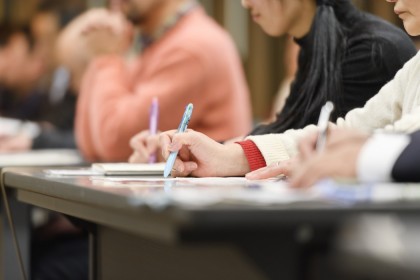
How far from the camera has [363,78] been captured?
5.98 ft

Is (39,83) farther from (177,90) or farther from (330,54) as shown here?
(330,54)

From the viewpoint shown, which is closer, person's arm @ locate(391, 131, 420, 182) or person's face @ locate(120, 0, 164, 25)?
person's arm @ locate(391, 131, 420, 182)

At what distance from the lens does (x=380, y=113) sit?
160 cm

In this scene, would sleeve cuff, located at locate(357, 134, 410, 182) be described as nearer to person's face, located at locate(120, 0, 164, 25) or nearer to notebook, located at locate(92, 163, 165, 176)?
notebook, located at locate(92, 163, 165, 176)

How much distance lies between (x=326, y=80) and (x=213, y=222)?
1.05 meters

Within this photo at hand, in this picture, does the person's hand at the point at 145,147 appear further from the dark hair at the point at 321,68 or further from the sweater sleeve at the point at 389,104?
the sweater sleeve at the point at 389,104

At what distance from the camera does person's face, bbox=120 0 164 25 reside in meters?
3.10

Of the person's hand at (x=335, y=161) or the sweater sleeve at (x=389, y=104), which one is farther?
the sweater sleeve at (x=389, y=104)

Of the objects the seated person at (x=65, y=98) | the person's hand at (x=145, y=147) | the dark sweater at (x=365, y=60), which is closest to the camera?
the dark sweater at (x=365, y=60)

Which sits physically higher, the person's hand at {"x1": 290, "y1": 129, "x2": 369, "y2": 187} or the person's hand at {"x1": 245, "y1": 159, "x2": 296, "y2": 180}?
the person's hand at {"x1": 290, "y1": 129, "x2": 369, "y2": 187}

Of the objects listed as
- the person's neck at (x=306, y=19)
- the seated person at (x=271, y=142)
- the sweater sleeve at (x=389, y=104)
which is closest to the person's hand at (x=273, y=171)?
the seated person at (x=271, y=142)

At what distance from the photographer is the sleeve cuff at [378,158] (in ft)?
3.50

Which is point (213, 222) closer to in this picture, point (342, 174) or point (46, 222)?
point (342, 174)

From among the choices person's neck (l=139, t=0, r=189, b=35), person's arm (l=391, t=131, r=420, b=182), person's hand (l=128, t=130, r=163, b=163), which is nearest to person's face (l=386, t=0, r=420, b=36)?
person's arm (l=391, t=131, r=420, b=182)
